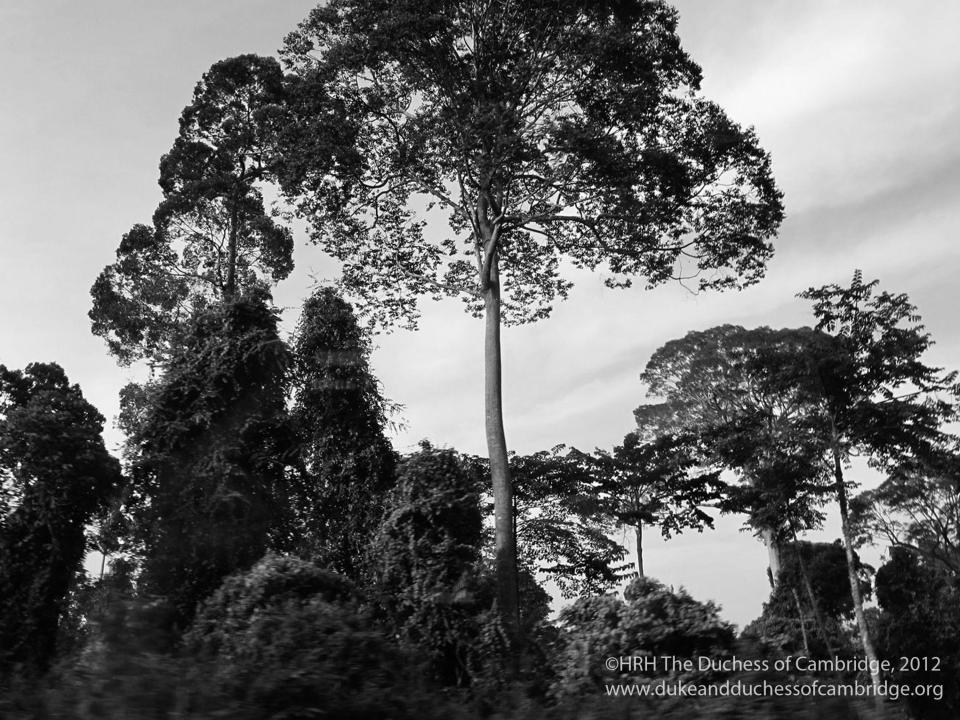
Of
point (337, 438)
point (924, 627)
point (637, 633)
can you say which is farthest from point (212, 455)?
point (924, 627)

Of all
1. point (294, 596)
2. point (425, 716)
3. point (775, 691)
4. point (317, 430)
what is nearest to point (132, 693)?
point (425, 716)

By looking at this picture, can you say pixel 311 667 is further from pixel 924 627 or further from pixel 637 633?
pixel 924 627

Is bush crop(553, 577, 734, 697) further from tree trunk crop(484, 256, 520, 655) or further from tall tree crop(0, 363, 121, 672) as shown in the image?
tall tree crop(0, 363, 121, 672)

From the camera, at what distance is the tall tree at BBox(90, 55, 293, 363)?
87.8 ft

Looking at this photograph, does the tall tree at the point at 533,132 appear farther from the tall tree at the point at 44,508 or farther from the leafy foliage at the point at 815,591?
the leafy foliage at the point at 815,591

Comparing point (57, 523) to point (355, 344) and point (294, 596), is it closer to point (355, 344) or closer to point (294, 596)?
point (355, 344)

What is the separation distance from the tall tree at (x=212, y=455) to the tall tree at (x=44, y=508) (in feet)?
13.3

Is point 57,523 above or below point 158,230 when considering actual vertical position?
below

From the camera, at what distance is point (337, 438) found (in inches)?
745

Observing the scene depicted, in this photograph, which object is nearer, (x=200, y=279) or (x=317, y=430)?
(x=317, y=430)

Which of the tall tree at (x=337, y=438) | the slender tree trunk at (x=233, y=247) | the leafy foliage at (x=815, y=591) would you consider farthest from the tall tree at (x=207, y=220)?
the leafy foliage at (x=815, y=591)

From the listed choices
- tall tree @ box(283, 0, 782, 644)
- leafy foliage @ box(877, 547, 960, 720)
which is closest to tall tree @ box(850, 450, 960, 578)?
leafy foliage @ box(877, 547, 960, 720)

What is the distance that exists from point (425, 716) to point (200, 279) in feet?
79.3

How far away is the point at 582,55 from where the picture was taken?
1647 cm
